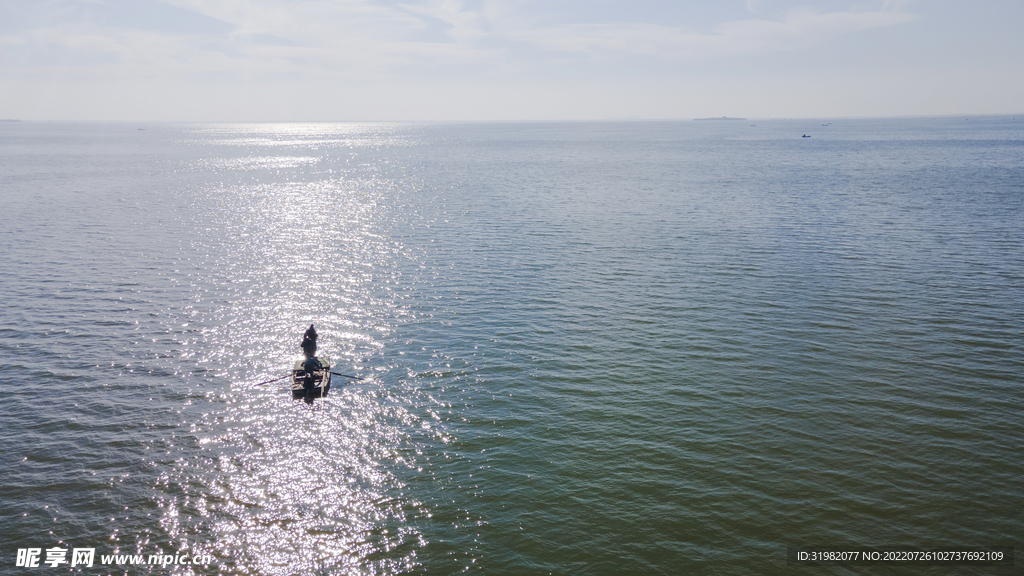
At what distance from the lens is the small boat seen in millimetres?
36556

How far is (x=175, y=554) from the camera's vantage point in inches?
934

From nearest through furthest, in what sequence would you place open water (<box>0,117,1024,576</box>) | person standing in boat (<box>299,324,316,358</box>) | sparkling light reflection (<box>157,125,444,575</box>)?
sparkling light reflection (<box>157,125,444,575</box>)
open water (<box>0,117,1024,576</box>)
person standing in boat (<box>299,324,316,358</box>)

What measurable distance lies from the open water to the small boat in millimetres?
834

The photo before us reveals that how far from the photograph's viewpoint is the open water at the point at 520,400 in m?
24.9

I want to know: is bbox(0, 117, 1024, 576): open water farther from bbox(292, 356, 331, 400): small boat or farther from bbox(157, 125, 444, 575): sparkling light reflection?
bbox(292, 356, 331, 400): small boat

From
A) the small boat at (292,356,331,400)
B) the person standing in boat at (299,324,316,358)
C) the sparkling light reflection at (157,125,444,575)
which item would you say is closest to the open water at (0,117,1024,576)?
the sparkling light reflection at (157,125,444,575)

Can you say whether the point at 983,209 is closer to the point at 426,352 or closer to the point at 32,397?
the point at 426,352

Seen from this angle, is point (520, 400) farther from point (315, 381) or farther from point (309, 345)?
point (309, 345)

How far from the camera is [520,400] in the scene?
36.2 m

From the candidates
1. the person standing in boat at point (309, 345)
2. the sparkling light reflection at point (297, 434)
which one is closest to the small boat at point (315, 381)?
the sparkling light reflection at point (297, 434)

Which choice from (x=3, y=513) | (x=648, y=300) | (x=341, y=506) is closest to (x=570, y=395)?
(x=341, y=506)

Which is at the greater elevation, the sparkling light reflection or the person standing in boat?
the person standing in boat

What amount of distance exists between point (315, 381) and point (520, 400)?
13388 mm

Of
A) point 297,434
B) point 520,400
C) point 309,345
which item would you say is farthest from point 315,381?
point 520,400
